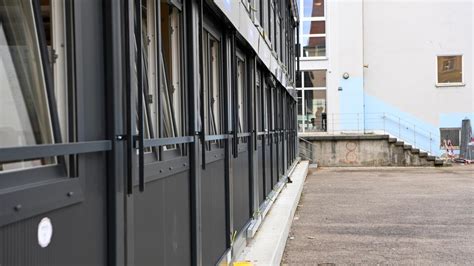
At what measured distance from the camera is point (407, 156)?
80.8 feet

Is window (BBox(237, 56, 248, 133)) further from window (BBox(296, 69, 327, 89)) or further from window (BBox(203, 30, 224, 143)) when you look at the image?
window (BBox(296, 69, 327, 89))

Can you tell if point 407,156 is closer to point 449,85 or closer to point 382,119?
point 382,119

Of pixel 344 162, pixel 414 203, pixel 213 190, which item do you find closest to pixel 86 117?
pixel 213 190

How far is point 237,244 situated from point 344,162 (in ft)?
63.7

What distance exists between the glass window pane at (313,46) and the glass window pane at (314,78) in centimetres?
87

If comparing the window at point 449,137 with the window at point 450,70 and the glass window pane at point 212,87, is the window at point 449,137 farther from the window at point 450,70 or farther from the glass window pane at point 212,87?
the glass window pane at point 212,87

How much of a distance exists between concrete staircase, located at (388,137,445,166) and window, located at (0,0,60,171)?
23723 mm

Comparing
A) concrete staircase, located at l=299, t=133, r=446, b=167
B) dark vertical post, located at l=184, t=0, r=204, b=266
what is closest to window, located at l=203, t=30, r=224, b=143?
dark vertical post, located at l=184, t=0, r=204, b=266

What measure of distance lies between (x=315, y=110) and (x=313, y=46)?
3131 mm

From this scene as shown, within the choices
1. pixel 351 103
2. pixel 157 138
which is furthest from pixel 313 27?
pixel 157 138

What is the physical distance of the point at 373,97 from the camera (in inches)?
1057

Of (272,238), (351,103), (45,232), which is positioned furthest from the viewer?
(351,103)

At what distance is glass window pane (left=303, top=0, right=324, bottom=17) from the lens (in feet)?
91.0

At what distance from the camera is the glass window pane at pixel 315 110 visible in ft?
90.7
